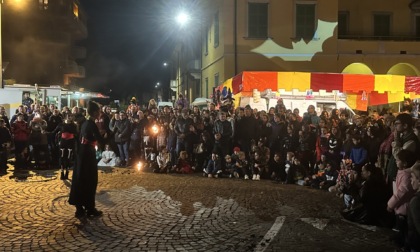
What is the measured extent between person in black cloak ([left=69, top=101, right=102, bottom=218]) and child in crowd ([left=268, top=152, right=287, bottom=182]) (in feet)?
17.8

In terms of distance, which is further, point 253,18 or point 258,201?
point 253,18

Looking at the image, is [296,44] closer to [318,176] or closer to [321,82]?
[321,82]

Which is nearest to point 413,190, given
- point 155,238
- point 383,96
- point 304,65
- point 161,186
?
point 155,238

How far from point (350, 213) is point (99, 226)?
4296 millimetres

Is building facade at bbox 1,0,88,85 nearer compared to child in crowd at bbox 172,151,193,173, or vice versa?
child in crowd at bbox 172,151,193,173

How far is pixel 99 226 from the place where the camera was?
7172 millimetres

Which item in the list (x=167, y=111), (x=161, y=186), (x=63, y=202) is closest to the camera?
(x=63, y=202)

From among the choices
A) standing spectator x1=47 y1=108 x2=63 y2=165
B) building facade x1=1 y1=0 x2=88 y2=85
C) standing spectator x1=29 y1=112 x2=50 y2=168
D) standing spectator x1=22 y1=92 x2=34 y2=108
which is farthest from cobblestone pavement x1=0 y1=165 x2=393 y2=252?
building facade x1=1 y1=0 x2=88 y2=85

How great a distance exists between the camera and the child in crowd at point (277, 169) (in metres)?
11.9

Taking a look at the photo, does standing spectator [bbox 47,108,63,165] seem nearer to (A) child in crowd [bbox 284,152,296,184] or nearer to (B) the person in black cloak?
(B) the person in black cloak

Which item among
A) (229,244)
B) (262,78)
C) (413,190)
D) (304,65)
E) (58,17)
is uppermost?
(58,17)

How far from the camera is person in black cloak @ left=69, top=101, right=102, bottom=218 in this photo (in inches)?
307

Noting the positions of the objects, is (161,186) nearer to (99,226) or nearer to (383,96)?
(99,226)

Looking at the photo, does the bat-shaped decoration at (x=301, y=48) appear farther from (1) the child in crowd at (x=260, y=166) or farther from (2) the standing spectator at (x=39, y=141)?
(2) the standing spectator at (x=39, y=141)
